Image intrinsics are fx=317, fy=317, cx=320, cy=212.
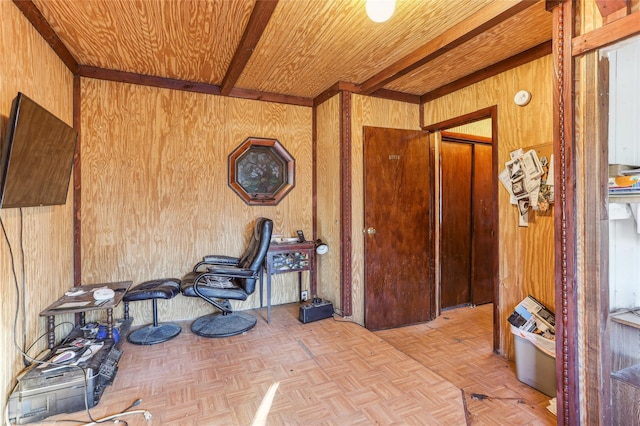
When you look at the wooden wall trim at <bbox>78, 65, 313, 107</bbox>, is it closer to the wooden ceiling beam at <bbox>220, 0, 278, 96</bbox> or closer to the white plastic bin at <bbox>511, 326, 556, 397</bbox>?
the wooden ceiling beam at <bbox>220, 0, 278, 96</bbox>

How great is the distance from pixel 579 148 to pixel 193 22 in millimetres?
2547

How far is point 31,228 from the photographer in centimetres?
213

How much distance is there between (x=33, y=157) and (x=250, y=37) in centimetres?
161

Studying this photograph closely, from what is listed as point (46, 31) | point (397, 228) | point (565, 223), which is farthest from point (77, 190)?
point (565, 223)

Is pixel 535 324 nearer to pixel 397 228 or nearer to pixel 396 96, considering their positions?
pixel 397 228

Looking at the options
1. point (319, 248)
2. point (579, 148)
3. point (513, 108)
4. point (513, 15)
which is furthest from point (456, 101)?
point (319, 248)

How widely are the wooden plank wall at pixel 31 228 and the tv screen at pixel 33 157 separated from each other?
0.12 meters

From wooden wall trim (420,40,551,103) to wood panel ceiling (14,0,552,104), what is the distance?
0.02 m

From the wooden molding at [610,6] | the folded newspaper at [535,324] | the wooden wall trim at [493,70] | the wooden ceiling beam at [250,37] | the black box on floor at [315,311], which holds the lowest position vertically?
the black box on floor at [315,311]

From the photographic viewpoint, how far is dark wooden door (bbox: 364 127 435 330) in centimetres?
340

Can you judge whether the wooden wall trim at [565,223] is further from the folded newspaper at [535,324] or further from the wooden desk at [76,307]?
the wooden desk at [76,307]

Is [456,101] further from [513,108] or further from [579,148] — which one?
[579,148]

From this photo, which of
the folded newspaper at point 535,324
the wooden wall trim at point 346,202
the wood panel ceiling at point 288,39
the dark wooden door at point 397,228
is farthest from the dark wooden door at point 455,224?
the folded newspaper at point 535,324

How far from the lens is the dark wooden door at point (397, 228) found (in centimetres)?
340
